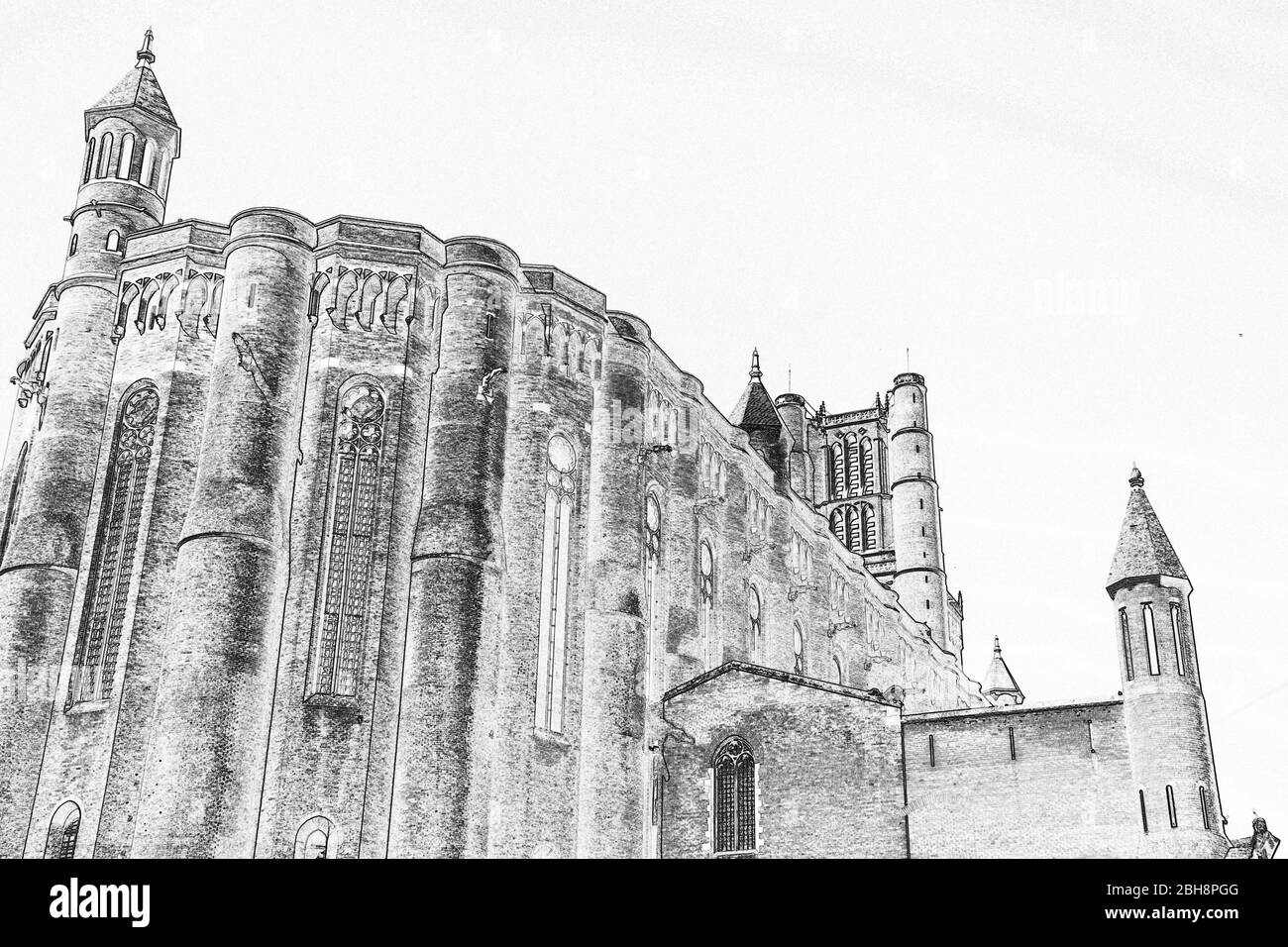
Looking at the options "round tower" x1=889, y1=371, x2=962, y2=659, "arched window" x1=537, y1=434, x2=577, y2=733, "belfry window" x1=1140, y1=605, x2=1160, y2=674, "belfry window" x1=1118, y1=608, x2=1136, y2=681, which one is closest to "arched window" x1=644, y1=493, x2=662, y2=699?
"arched window" x1=537, y1=434, x2=577, y2=733

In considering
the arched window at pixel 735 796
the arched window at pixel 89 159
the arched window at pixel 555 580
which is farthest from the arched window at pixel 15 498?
the arched window at pixel 735 796

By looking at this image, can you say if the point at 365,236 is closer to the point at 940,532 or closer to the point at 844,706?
the point at 844,706

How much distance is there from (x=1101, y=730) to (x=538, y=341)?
1624 centimetres

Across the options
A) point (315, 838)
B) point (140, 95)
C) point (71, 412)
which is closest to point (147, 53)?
point (140, 95)

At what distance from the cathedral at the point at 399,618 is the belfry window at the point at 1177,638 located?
9 cm

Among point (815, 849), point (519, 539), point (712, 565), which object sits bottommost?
point (815, 849)

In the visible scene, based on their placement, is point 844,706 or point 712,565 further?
point 712,565

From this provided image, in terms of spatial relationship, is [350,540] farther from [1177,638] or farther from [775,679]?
[1177,638]

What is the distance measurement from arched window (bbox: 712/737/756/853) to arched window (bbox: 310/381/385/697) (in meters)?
9.62

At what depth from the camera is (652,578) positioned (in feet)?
125

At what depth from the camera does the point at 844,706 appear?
32.9 meters

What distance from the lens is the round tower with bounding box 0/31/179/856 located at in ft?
97.1

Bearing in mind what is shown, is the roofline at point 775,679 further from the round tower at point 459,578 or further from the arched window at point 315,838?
the arched window at point 315,838
